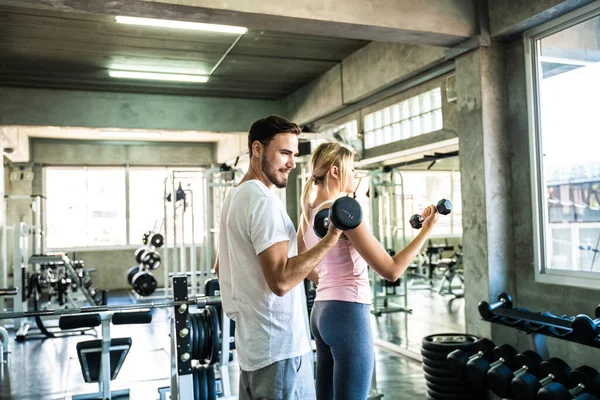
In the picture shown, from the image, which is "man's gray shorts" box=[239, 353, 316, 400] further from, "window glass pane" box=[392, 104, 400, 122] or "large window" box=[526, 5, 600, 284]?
"window glass pane" box=[392, 104, 400, 122]

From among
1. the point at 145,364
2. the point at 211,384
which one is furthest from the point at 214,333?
the point at 145,364

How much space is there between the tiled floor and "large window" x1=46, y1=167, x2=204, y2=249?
412cm

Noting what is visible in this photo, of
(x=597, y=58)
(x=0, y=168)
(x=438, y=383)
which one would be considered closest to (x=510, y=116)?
(x=597, y=58)

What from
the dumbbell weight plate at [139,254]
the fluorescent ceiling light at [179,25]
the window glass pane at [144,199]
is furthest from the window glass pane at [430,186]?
the fluorescent ceiling light at [179,25]

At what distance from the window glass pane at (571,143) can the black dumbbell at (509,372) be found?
1.96ft

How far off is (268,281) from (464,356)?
6.85 feet

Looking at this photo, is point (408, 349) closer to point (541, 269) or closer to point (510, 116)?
point (541, 269)

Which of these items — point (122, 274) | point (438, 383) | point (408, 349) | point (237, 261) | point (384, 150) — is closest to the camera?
point (237, 261)

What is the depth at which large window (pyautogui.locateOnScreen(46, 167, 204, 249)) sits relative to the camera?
9859 millimetres

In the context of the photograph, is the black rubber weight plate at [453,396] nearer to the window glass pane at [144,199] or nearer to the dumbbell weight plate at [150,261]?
the dumbbell weight plate at [150,261]

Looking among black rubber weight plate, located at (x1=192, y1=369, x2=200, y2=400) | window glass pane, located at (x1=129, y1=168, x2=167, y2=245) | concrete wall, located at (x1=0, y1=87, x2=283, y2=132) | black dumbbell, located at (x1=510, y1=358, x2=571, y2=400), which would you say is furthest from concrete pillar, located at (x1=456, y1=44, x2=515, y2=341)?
window glass pane, located at (x1=129, y1=168, x2=167, y2=245)

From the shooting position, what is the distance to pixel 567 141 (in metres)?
3.05

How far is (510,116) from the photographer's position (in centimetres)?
338

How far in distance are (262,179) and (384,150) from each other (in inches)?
150
